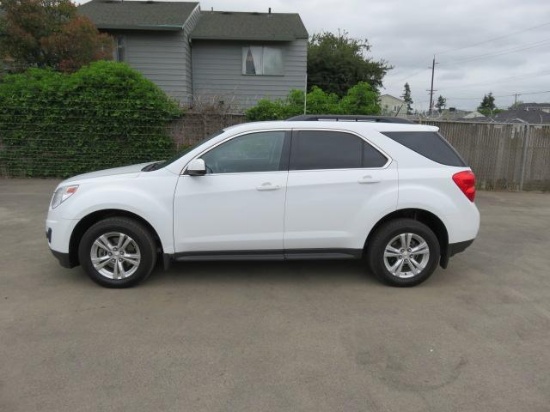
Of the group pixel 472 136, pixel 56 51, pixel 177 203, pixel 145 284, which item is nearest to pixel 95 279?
pixel 145 284

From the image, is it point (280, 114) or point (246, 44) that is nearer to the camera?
point (280, 114)

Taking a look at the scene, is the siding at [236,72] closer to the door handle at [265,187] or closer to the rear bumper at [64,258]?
the door handle at [265,187]

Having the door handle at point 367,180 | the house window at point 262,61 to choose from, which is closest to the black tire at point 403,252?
the door handle at point 367,180

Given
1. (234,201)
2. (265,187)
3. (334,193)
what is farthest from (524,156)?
(234,201)

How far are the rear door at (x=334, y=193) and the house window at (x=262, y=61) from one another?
45.9 feet

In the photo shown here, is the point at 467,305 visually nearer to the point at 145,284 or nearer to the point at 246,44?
the point at 145,284

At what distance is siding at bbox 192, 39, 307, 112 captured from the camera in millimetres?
18328

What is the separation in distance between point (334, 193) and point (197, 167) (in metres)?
1.39

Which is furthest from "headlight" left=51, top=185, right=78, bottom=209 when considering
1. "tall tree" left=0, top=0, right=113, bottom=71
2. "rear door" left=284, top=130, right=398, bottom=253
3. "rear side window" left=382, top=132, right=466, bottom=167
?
"tall tree" left=0, top=0, right=113, bottom=71

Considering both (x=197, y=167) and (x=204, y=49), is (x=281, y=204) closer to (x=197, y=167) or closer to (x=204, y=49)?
(x=197, y=167)

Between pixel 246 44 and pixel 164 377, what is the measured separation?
16.5 meters

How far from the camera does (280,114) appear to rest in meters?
11.9

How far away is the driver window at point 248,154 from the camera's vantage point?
16.4 ft

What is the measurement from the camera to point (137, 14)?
59.4 feet
